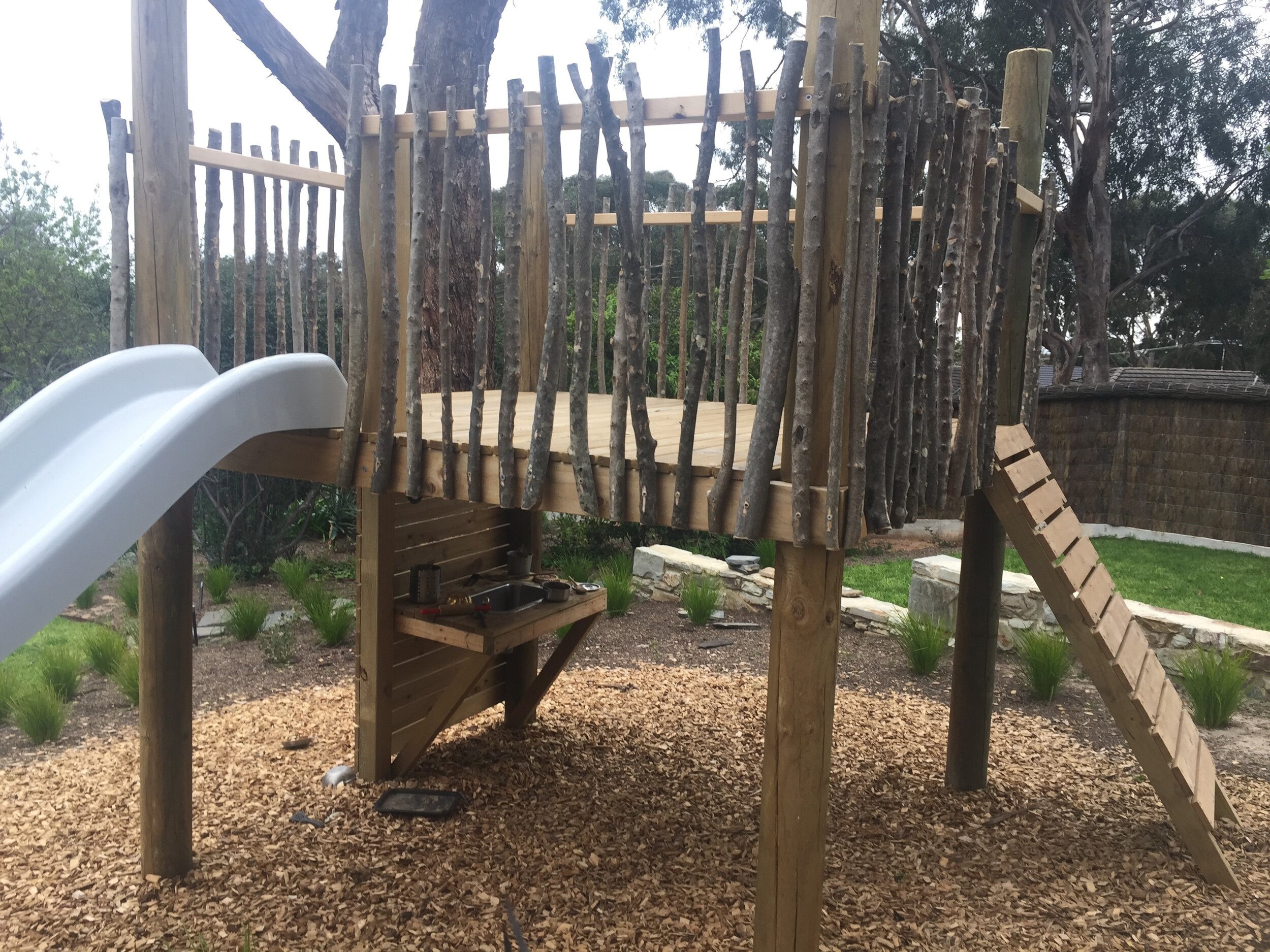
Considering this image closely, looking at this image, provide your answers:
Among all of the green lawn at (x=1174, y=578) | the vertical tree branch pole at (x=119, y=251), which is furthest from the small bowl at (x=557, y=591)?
the green lawn at (x=1174, y=578)

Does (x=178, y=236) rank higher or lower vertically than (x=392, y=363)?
higher

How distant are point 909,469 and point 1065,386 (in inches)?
367

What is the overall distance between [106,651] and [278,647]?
3.04 ft

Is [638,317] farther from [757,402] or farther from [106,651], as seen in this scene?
[106,651]

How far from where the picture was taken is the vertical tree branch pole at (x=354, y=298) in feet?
9.66

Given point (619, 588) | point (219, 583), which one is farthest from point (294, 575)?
point (619, 588)

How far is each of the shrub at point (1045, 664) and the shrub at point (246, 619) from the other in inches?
183

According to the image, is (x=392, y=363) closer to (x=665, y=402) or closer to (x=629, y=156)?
(x=629, y=156)

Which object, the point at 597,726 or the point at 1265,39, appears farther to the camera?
the point at 1265,39

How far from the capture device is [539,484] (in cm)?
275

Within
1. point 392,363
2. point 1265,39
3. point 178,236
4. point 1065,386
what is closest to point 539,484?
point 392,363

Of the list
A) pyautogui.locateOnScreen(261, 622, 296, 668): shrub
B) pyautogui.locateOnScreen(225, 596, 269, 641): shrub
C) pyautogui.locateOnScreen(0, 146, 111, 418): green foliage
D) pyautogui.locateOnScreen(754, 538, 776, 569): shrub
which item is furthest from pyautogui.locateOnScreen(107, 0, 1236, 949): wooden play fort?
pyautogui.locateOnScreen(0, 146, 111, 418): green foliage

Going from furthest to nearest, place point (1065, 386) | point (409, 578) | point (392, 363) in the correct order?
point (1065, 386)
point (409, 578)
point (392, 363)

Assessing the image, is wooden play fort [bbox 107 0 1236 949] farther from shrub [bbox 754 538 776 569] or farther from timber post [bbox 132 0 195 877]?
shrub [bbox 754 538 776 569]
